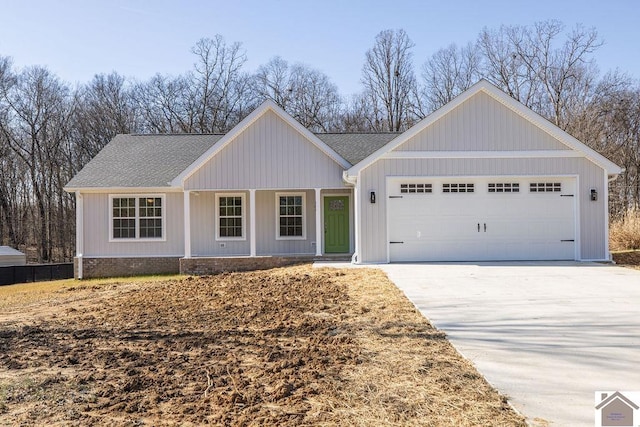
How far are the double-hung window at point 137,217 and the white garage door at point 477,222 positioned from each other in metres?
7.95

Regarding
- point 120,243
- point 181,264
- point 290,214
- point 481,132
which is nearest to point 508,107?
point 481,132

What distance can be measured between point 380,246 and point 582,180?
598cm

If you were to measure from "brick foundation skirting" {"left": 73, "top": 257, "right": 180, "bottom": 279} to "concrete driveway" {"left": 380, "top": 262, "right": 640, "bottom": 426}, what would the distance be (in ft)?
26.9

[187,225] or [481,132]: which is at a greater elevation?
[481,132]

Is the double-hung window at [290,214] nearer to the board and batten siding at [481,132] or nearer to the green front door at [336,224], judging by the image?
the green front door at [336,224]

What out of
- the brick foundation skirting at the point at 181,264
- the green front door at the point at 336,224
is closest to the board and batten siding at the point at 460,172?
the brick foundation skirting at the point at 181,264

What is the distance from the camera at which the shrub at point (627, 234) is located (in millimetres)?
18281

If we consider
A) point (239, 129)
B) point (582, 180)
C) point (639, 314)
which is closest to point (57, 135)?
point (239, 129)

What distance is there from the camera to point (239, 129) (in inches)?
616

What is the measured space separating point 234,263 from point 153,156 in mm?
6068

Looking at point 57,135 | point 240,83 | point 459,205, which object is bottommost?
point 459,205

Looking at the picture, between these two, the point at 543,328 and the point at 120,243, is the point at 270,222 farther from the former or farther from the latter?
the point at 543,328

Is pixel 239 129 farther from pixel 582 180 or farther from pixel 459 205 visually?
pixel 582 180

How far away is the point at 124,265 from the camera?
1664cm
